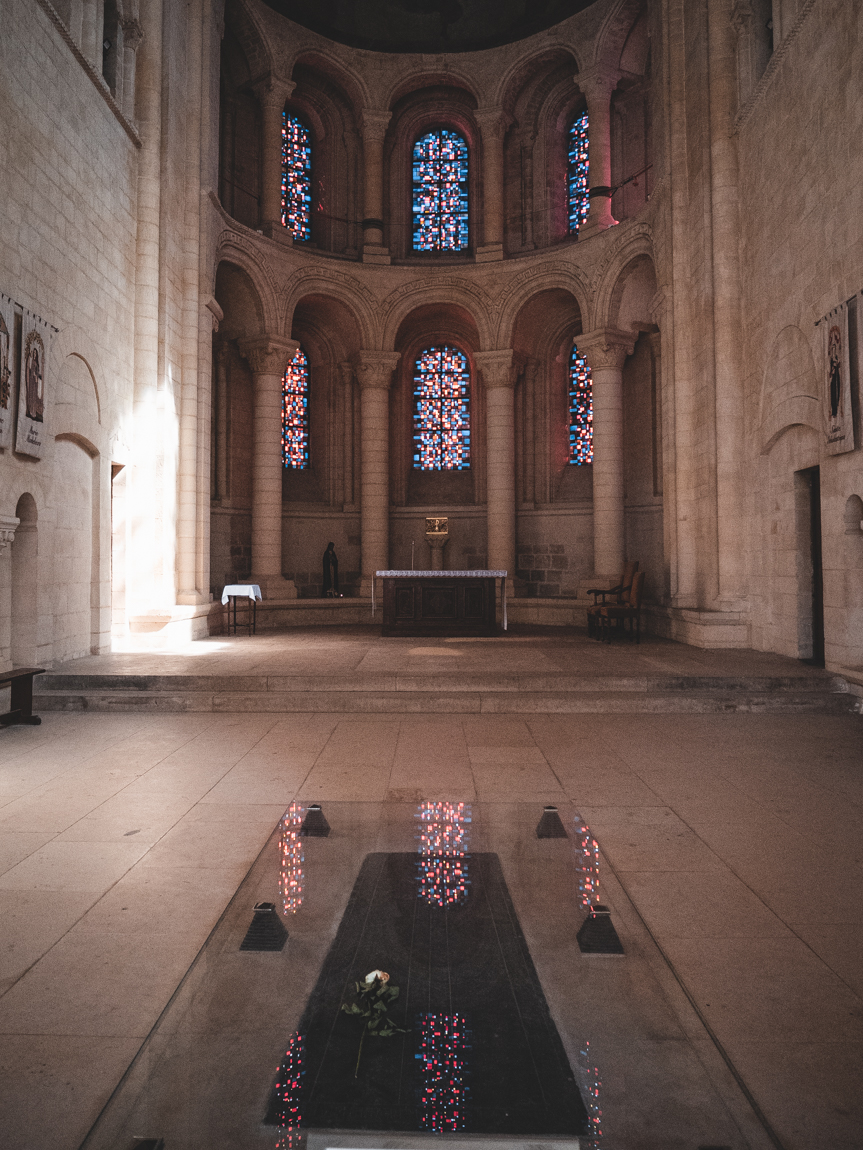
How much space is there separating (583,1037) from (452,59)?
1811cm

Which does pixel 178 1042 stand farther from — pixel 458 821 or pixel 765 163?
pixel 765 163

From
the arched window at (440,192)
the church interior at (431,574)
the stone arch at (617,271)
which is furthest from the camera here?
the arched window at (440,192)

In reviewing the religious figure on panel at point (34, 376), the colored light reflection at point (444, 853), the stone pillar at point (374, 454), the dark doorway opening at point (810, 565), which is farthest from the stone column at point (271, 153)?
the colored light reflection at point (444, 853)

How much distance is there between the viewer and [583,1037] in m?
2.04

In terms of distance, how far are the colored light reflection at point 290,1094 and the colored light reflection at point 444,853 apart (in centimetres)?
77

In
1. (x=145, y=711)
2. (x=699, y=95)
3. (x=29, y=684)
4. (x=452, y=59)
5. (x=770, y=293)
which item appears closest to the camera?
(x=29, y=684)

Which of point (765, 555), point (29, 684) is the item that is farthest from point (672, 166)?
point (29, 684)

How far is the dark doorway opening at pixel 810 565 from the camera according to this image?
8.95 metres

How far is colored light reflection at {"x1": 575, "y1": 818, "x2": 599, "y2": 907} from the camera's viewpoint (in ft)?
8.86

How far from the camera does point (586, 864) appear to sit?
Answer: 9.67 feet

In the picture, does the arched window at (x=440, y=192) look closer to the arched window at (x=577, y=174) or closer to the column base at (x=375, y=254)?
the column base at (x=375, y=254)

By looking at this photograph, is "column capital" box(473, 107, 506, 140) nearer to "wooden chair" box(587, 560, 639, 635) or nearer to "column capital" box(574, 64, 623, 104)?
"column capital" box(574, 64, 623, 104)

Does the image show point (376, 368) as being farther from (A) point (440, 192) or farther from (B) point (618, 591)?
(B) point (618, 591)

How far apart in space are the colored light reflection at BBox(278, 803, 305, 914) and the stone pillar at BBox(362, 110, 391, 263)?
14.9m
